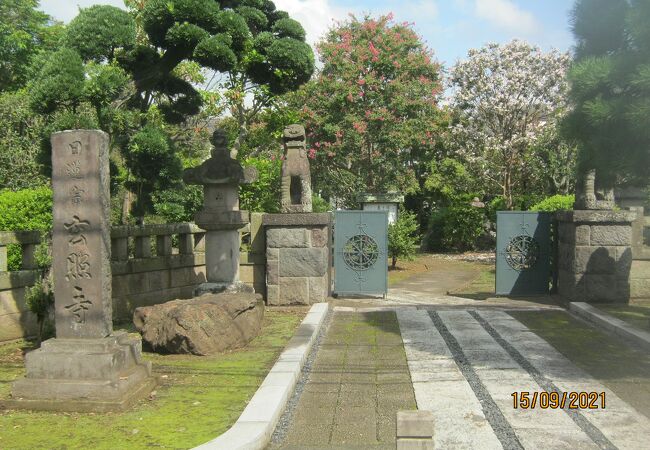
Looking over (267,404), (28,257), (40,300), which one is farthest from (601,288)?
(28,257)

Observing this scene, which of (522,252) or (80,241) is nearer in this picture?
(80,241)

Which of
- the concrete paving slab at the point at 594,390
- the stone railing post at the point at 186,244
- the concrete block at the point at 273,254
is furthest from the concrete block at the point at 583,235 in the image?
the stone railing post at the point at 186,244

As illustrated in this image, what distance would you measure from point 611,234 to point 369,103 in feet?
41.2

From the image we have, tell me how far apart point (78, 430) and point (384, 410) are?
2.29 metres

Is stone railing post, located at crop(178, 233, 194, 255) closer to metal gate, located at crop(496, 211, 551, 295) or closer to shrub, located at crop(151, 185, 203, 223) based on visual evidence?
shrub, located at crop(151, 185, 203, 223)

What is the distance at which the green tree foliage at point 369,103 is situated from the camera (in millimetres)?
20406

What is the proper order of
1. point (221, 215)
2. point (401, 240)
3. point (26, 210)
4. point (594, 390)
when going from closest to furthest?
point (594, 390) < point (221, 215) < point (26, 210) < point (401, 240)

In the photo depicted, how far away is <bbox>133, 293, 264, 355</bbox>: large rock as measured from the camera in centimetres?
621

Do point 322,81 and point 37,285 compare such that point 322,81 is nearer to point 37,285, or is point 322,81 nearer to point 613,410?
point 37,285

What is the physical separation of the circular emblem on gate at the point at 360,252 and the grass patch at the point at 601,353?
2758 mm

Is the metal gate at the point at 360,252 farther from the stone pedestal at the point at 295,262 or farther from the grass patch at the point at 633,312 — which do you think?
the grass patch at the point at 633,312

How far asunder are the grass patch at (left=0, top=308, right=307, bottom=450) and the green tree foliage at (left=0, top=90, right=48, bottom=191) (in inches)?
397

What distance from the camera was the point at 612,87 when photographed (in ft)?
17.0
